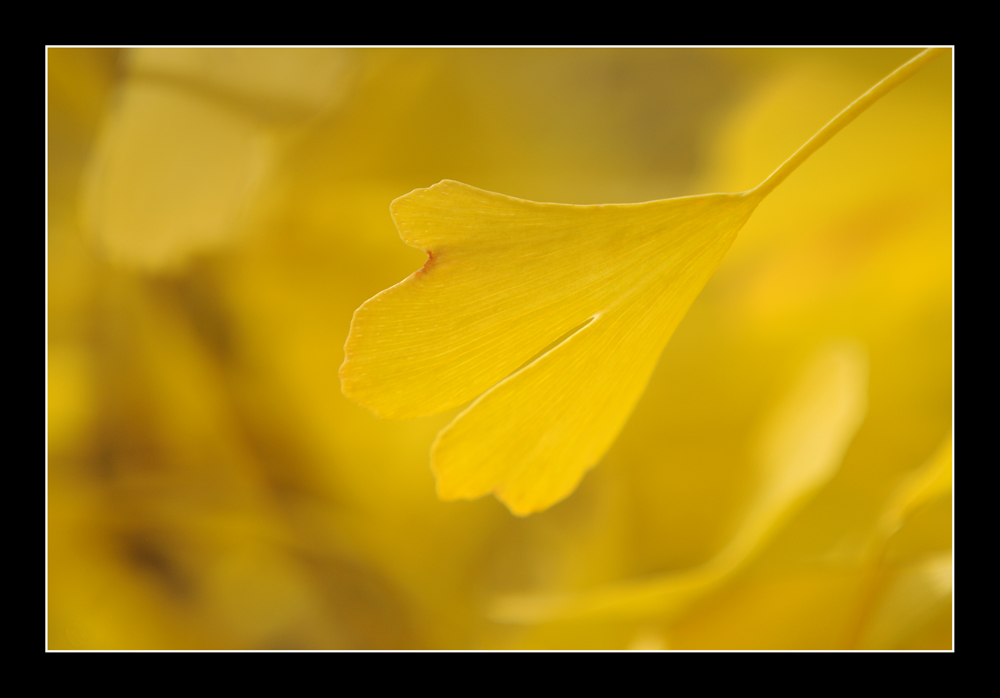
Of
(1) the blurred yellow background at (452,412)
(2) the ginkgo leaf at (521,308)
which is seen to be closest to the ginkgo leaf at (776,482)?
(1) the blurred yellow background at (452,412)

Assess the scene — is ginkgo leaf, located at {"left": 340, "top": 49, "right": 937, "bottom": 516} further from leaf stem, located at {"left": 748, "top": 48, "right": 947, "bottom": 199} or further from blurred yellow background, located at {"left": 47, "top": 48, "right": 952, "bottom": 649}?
blurred yellow background, located at {"left": 47, "top": 48, "right": 952, "bottom": 649}

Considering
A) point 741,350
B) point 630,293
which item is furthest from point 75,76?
point 741,350

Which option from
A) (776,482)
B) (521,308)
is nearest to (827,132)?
(521,308)

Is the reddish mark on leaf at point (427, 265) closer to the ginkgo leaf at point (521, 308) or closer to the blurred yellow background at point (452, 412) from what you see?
the ginkgo leaf at point (521, 308)

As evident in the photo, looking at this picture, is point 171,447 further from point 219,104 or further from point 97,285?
point 219,104

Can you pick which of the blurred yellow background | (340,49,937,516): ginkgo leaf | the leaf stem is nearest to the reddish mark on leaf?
(340,49,937,516): ginkgo leaf
